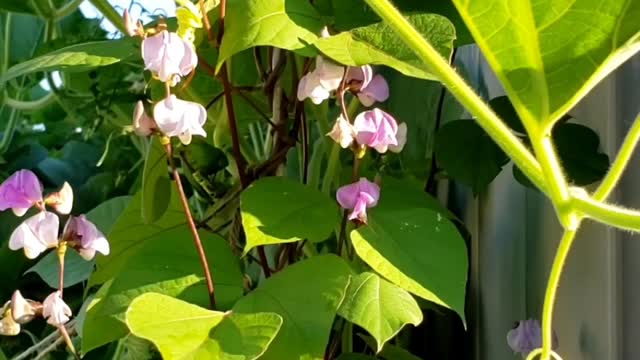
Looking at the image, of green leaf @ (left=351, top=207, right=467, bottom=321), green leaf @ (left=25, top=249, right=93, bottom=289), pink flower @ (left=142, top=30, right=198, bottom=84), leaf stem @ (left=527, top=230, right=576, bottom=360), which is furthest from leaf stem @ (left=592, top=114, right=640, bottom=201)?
green leaf @ (left=25, top=249, right=93, bottom=289)

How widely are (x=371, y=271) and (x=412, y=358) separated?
0.56 feet

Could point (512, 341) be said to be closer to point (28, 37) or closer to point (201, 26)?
point (201, 26)

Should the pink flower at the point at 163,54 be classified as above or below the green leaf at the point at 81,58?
above

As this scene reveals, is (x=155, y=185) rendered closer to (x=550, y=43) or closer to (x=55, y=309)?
(x=55, y=309)

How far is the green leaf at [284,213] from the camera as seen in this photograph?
2.05ft

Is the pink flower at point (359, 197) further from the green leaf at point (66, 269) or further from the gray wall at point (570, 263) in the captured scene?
the green leaf at point (66, 269)

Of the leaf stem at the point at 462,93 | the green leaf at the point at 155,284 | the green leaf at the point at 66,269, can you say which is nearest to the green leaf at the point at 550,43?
the leaf stem at the point at 462,93

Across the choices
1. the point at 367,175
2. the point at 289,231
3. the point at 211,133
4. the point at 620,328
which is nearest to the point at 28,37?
the point at 211,133

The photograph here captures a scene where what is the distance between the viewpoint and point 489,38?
48cm

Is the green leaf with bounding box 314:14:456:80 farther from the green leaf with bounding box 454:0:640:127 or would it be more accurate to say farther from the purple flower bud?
the purple flower bud

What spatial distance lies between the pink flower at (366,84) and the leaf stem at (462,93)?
0.47 feet

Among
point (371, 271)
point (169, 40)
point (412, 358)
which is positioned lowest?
point (412, 358)

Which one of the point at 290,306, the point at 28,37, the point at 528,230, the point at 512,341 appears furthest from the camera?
the point at 28,37

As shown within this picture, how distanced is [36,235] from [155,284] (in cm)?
8
